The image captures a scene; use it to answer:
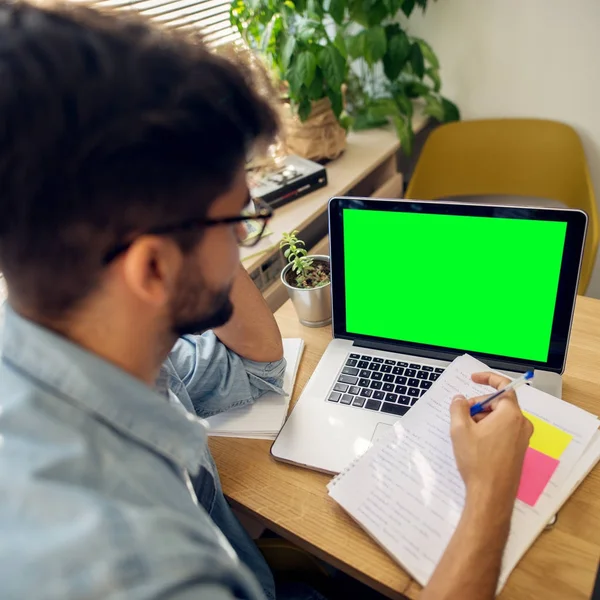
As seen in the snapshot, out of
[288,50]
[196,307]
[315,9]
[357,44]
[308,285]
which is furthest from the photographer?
[357,44]

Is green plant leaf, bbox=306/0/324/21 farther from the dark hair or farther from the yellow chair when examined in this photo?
the dark hair

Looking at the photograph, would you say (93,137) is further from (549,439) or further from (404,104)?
(404,104)

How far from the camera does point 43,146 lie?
44 cm

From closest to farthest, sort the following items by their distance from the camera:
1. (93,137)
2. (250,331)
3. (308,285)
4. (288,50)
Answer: (93,137)
(250,331)
(308,285)
(288,50)

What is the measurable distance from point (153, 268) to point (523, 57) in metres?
1.71

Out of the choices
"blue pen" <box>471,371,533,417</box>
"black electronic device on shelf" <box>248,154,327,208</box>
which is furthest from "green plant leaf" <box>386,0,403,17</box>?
"blue pen" <box>471,371,533,417</box>

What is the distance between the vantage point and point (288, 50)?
4.88ft

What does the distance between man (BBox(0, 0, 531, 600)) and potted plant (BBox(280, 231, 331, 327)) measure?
0.41 meters

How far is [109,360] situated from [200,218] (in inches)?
7.3

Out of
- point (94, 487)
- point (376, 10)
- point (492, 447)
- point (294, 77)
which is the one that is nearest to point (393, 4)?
point (376, 10)

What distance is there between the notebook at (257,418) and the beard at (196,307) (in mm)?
289

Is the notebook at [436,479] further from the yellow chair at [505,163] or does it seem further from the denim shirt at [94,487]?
the yellow chair at [505,163]

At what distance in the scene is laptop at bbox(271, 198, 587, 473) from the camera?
760mm

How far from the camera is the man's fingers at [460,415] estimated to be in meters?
0.70
